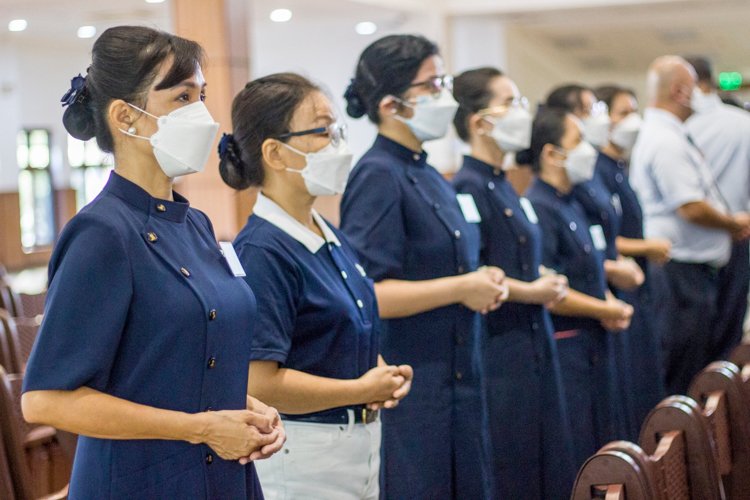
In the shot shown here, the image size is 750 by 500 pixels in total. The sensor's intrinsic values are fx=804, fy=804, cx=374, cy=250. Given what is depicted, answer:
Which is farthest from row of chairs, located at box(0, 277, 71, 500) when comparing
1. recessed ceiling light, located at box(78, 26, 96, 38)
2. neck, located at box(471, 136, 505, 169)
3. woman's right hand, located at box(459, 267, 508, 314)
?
recessed ceiling light, located at box(78, 26, 96, 38)

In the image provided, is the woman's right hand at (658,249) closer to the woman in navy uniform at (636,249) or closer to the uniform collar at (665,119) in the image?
the woman in navy uniform at (636,249)

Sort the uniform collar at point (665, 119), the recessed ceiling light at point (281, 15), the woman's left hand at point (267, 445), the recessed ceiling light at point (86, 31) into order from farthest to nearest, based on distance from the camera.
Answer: the recessed ceiling light at point (86, 31) < the recessed ceiling light at point (281, 15) < the uniform collar at point (665, 119) < the woman's left hand at point (267, 445)

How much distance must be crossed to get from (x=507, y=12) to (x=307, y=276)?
892 cm

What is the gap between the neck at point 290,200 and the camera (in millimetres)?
1871

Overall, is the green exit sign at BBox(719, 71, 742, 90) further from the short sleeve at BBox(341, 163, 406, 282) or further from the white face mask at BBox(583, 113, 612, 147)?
the short sleeve at BBox(341, 163, 406, 282)

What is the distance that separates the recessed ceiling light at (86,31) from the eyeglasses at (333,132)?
1030 cm

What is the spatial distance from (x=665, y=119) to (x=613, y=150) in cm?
42

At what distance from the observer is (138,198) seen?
53.6 inches

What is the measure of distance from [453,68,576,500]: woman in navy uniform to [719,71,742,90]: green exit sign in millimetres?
12801

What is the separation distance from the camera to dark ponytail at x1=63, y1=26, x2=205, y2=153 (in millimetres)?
1364

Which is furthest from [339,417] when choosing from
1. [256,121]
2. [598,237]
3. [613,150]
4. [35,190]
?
[35,190]

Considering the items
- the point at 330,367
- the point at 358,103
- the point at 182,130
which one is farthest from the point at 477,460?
the point at 182,130

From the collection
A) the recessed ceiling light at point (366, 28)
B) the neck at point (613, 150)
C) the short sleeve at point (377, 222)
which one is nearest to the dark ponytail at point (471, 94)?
the short sleeve at point (377, 222)

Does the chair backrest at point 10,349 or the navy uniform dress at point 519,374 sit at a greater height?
the navy uniform dress at point 519,374
